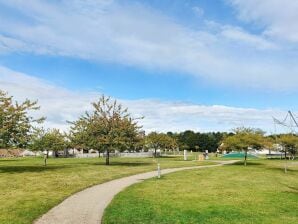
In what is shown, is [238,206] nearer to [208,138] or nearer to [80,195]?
[80,195]

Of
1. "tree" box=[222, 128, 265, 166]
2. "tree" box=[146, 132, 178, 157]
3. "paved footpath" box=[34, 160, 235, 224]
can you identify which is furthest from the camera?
"tree" box=[146, 132, 178, 157]

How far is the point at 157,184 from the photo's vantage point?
81.9ft

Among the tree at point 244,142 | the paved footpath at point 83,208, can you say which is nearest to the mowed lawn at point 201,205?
the paved footpath at point 83,208

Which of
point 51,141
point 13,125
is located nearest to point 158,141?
point 51,141

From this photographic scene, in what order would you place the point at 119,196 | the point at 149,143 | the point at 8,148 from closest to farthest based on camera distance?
1. the point at 119,196
2. the point at 8,148
3. the point at 149,143

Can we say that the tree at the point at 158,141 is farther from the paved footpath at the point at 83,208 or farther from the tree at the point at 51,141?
the paved footpath at the point at 83,208

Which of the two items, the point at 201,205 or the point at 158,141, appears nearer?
the point at 201,205

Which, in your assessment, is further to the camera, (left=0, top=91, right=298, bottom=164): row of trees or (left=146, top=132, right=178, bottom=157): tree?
(left=146, top=132, right=178, bottom=157): tree

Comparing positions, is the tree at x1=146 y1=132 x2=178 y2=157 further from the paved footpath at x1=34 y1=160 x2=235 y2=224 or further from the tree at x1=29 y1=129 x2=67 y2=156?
the paved footpath at x1=34 y1=160 x2=235 y2=224

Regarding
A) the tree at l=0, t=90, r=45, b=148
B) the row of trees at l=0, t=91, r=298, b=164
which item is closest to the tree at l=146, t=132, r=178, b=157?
the row of trees at l=0, t=91, r=298, b=164

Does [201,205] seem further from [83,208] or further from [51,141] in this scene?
[51,141]

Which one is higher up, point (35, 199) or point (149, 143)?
point (149, 143)

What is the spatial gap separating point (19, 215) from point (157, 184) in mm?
11510

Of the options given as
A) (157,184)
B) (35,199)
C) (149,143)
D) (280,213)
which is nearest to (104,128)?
(157,184)
